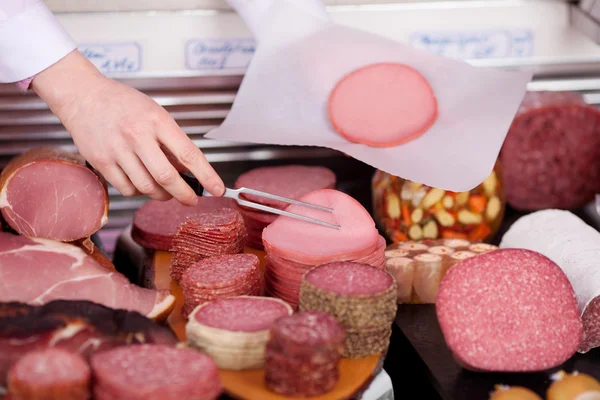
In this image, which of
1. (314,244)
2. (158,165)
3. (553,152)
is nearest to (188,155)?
(158,165)

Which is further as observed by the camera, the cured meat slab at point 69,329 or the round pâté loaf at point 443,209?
the round pâté loaf at point 443,209

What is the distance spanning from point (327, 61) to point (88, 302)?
103cm

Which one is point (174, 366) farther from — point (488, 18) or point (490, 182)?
point (488, 18)

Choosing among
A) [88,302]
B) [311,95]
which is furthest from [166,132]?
[311,95]

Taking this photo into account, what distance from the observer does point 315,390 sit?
121cm

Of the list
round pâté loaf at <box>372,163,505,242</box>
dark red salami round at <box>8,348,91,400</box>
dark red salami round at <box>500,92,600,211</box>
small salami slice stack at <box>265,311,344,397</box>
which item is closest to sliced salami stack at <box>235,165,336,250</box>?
round pâté loaf at <box>372,163,505,242</box>

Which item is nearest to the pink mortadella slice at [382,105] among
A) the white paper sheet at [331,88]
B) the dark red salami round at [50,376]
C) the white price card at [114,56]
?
the white paper sheet at [331,88]

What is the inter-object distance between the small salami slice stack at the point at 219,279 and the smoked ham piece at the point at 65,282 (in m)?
0.05

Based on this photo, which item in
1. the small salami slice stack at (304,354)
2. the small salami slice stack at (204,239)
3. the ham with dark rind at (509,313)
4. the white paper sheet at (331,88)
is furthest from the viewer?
the white paper sheet at (331,88)

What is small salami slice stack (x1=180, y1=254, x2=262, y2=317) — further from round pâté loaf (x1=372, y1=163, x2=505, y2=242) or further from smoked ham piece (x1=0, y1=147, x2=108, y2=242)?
round pâté loaf (x1=372, y1=163, x2=505, y2=242)

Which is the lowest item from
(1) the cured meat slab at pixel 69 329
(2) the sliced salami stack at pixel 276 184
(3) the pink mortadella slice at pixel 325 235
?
(2) the sliced salami stack at pixel 276 184

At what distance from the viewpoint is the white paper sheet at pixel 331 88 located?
5.96 ft

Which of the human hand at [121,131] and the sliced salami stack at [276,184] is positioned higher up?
the human hand at [121,131]

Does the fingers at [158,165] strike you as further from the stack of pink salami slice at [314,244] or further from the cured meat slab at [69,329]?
the cured meat slab at [69,329]
